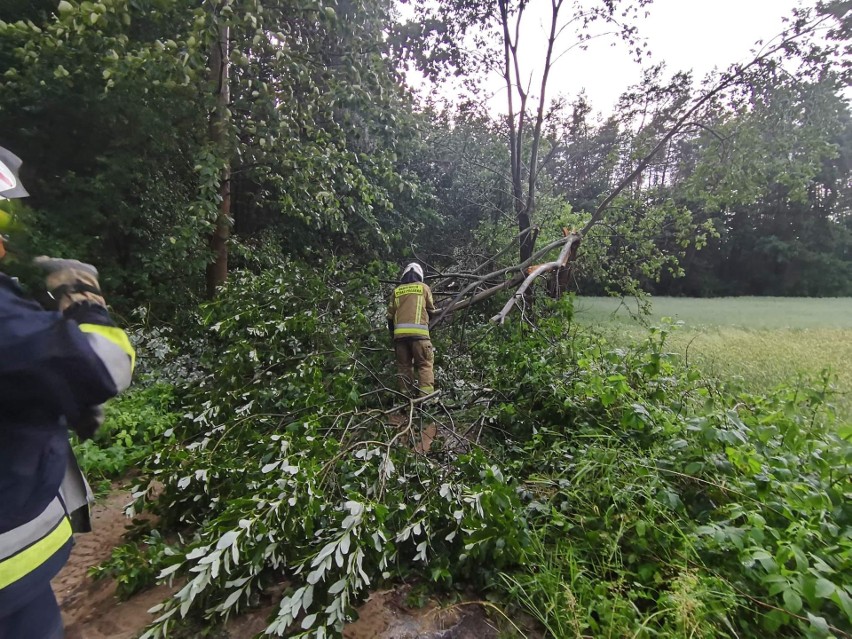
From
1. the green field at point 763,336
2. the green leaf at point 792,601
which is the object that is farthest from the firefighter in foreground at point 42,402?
the green field at point 763,336

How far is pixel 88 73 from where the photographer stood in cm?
413

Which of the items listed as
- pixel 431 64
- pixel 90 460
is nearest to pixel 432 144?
pixel 431 64

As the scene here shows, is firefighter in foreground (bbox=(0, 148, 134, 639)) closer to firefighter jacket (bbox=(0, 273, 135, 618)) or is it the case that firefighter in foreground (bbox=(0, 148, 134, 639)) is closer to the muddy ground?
firefighter jacket (bbox=(0, 273, 135, 618))

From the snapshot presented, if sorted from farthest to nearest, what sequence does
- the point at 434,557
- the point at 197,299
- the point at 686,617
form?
the point at 197,299 → the point at 434,557 → the point at 686,617

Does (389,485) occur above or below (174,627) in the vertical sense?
above

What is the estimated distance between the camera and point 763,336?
4.48m

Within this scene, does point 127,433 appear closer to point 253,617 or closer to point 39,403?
point 253,617

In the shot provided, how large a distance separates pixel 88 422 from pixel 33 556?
1.07 ft

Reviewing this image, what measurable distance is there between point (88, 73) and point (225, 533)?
15.9 ft

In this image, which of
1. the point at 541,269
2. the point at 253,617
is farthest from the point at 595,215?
the point at 253,617

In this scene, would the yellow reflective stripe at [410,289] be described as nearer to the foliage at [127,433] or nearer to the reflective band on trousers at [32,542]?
the foliage at [127,433]

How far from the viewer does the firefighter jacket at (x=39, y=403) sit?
0.83 m

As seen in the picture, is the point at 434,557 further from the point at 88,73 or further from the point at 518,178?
the point at 518,178

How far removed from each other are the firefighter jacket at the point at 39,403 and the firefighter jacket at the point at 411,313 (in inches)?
125
